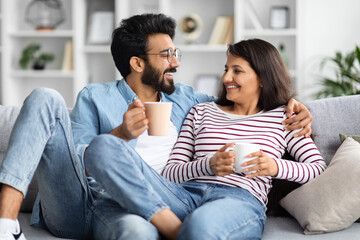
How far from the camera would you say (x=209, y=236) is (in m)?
1.32

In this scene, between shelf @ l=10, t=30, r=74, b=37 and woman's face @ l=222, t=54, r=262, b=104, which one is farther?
shelf @ l=10, t=30, r=74, b=37

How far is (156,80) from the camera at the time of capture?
2.05m

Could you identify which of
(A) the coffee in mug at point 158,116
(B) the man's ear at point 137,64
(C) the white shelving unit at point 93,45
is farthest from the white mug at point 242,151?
(C) the white shelving unit at point 93,45

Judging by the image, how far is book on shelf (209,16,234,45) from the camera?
3.97 m

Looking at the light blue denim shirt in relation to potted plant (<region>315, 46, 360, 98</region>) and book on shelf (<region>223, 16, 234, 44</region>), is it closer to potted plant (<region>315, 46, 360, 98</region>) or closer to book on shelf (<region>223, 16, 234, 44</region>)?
potted plant (<region>315, 46, 360, 98</region>)

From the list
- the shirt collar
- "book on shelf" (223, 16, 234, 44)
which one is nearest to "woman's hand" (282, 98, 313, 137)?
the shirt collar

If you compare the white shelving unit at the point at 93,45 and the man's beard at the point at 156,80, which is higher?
the white shelving unit at the point at 93,45

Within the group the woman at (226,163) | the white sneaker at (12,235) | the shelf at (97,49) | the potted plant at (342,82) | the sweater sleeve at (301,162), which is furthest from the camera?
the shelf at (97,49)

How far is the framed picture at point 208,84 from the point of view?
413cm

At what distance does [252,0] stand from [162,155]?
8.38ft

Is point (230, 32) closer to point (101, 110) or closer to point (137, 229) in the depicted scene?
point (101, 110)

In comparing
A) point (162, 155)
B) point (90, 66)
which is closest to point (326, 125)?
point (162, 155)

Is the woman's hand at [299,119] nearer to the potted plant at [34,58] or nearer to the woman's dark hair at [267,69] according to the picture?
the woman's dark hair at [267,69]

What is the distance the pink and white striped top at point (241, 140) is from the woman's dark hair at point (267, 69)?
2.0 inches
